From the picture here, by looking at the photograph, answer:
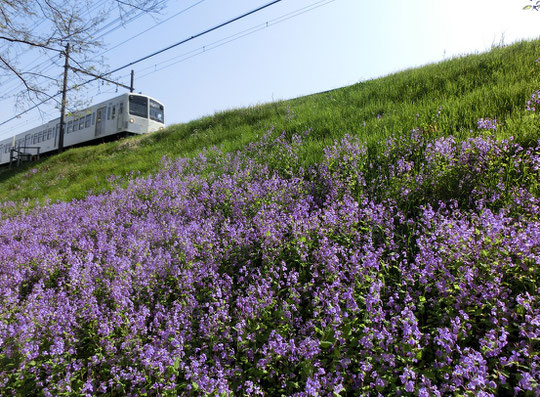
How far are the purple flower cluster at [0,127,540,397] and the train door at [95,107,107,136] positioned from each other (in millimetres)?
21038

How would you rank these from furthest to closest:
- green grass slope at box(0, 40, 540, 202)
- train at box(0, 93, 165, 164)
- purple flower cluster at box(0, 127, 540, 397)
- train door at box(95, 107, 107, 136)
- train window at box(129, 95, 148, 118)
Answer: train door at box(95, 107, 107, 136) → train window at box(129, 95, 148, 118) → train at box(0, 93, 165, 164) → green grass slope at box(0, 40, 540, 202) → purple flower cluster at box(0, 127, 540, 397)

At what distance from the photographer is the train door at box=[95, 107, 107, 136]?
23469 mm

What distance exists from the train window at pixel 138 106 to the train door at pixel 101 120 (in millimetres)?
2738

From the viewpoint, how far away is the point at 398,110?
21.3ft

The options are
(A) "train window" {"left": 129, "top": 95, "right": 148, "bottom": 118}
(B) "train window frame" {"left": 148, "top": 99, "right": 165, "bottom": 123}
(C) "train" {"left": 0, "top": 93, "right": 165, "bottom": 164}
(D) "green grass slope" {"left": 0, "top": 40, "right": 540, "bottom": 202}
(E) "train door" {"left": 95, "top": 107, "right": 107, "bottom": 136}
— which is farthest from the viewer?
(B) "train window frame" {"left": 148, "top": 99, "right": 165, "bottom": 123}

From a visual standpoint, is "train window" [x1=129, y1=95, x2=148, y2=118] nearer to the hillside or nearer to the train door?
the train door

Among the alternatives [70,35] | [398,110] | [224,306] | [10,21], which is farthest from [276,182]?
[10,21]

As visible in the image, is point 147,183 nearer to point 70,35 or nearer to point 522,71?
point 70,35

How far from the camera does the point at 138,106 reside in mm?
22719

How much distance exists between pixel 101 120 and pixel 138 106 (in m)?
3.36

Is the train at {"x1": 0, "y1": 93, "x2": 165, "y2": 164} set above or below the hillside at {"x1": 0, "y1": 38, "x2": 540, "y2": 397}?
above

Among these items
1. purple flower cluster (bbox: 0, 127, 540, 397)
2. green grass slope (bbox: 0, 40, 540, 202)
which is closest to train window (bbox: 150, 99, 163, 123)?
green grass slope (bbox: 0, 40, 540, 202)

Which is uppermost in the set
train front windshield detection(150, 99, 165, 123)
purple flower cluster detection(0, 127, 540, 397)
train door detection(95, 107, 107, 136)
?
train front windshield detection(150, 99, 165, 123)

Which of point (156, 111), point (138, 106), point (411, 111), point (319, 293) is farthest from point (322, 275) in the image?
point (156, 111)
